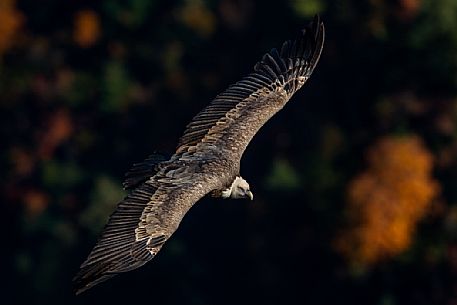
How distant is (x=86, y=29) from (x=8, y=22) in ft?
14.1

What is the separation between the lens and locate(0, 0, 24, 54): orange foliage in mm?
88506

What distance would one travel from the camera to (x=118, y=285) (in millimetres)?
69812

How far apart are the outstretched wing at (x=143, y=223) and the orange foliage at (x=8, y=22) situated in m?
59.7

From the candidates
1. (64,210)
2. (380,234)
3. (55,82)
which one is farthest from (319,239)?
(55,82)

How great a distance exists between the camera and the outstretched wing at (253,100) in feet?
101

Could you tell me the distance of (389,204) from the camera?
67312mm

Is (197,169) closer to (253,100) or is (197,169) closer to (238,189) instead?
(238,189)

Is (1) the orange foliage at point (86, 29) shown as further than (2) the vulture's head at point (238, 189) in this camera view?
Yes

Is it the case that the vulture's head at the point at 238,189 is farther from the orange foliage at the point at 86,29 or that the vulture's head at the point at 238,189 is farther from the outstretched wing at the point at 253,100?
the orange foliage at the point at 86,29

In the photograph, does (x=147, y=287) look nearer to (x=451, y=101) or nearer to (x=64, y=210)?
(x=64, y=210)

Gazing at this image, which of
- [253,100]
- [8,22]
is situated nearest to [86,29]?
[8,22]

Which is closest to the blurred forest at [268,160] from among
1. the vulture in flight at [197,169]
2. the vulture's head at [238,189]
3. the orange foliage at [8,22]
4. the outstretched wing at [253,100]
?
the orange foliage at [8,22]

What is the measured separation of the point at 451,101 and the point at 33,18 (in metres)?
26.7

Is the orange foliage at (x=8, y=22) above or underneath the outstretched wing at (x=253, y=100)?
underneath
